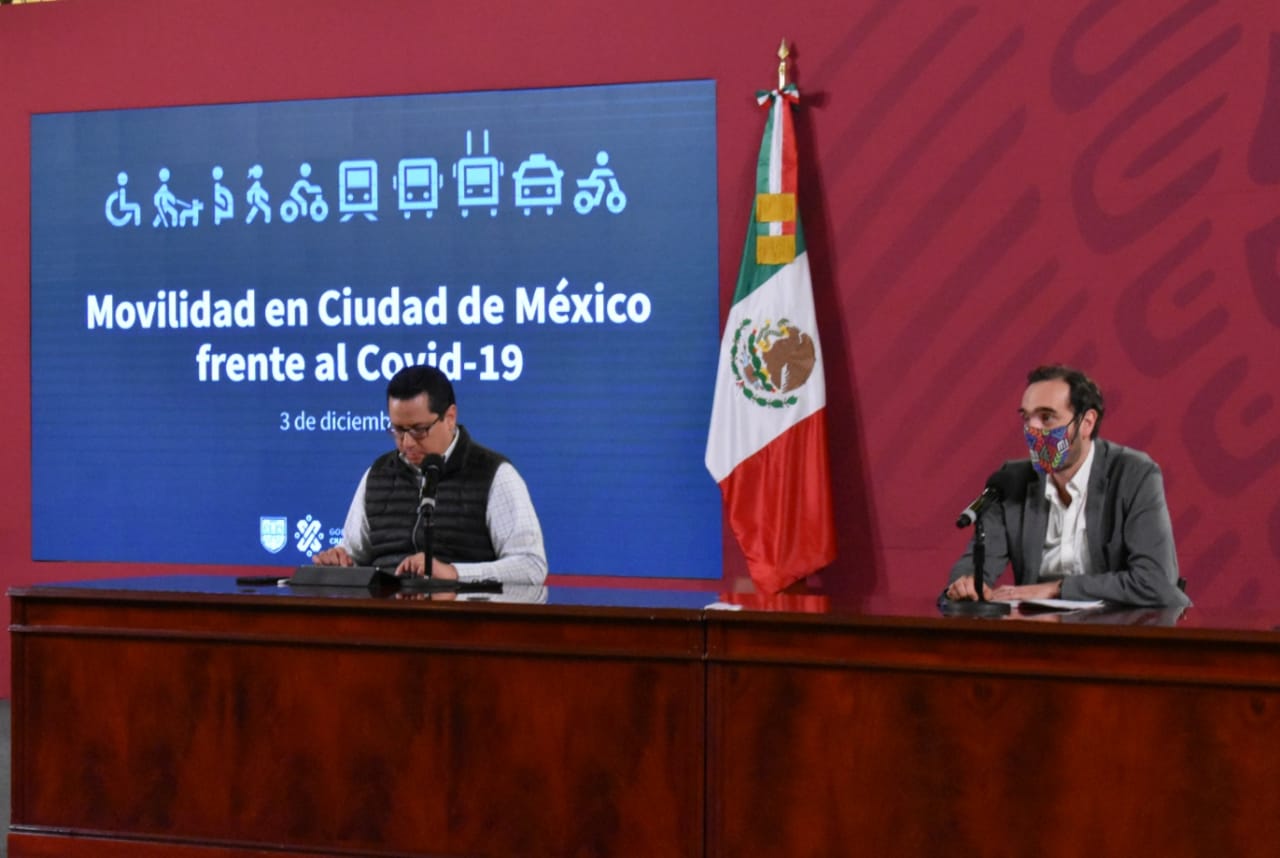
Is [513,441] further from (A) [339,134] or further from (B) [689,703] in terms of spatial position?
(B) [689,703]

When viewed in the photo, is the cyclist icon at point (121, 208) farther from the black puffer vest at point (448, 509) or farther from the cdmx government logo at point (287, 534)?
the black puffer vest at point (448, 509)

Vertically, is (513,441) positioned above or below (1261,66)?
below

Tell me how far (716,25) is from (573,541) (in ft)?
6.35

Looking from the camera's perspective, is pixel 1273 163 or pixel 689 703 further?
pixel 1273 163

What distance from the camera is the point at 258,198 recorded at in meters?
5.85

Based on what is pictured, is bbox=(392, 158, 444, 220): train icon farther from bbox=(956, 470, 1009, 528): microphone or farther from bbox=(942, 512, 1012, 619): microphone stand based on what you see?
bbox=(942, 512, 1012, 619): microphone stand

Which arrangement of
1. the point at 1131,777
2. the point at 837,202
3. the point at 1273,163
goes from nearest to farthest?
the point at 1131,777 → the point at 1273,163 → the point at 837,202

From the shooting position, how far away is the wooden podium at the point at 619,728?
277 centimetres

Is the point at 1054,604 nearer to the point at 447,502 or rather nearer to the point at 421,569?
the point at 421,569

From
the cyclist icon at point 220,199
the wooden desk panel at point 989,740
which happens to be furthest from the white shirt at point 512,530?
the cyclist icon at point 220,199

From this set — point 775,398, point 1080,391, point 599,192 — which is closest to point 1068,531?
point 1080,391

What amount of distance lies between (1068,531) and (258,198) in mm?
3585

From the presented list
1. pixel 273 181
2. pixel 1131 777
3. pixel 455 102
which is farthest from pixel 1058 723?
pixel 273 181

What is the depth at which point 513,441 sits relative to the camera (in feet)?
18.4
